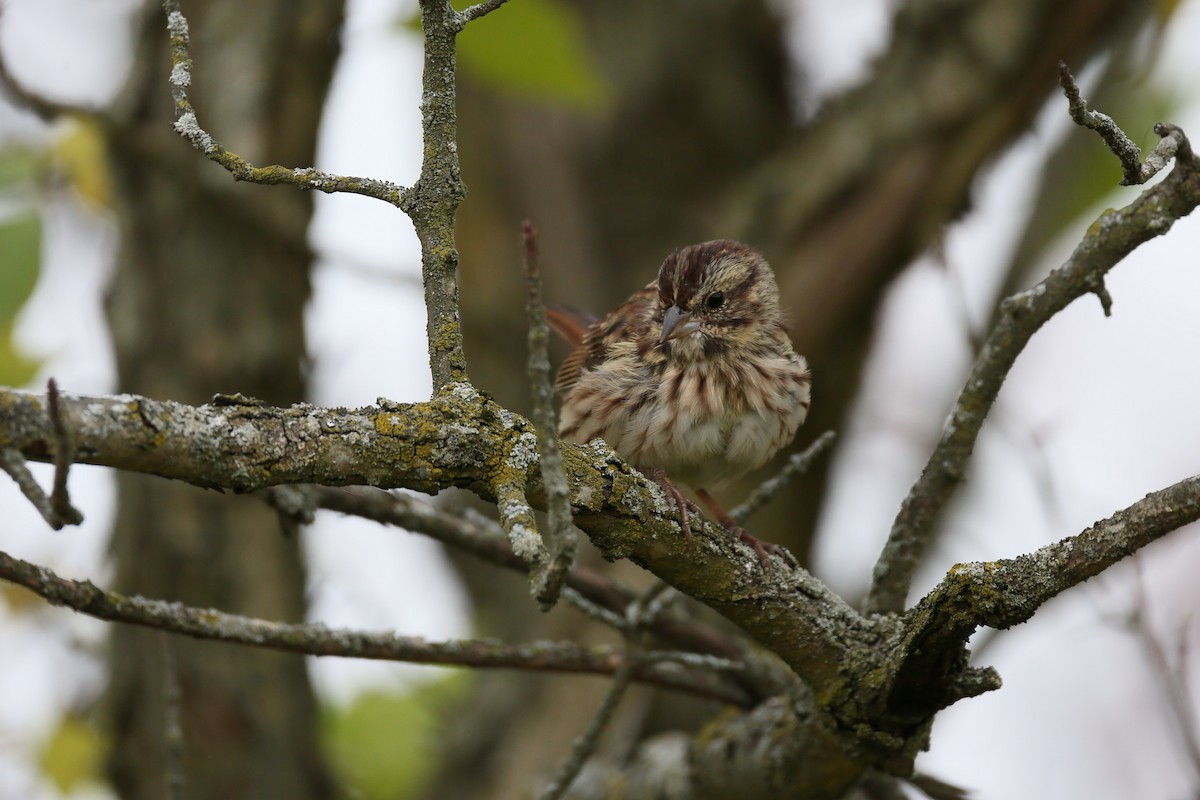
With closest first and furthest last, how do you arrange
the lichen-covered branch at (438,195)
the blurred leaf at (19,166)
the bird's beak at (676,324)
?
the lichen-covered branch at (438,195), the blurred leaf at (19,166), the bird's beak at (676,324)

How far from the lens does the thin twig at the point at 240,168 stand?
2.20 m

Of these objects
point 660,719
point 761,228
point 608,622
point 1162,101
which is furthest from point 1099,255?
point 660,719

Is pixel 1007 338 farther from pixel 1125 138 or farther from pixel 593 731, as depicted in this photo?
pixel 593 731

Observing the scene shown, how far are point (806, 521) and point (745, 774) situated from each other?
221 cm

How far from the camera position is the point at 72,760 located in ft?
16.1

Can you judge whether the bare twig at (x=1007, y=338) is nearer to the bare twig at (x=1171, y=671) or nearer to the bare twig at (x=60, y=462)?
the bare twig at (x=1171, y=671)

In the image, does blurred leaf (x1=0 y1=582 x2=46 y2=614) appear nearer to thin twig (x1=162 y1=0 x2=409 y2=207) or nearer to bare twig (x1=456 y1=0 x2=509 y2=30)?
thin twig (x1=162 y1=0 x2=409 y2=207)

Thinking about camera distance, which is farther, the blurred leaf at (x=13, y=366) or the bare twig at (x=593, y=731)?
the blurred leaf at (x=13, y=366)

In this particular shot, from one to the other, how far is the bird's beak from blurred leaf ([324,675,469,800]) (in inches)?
88.1

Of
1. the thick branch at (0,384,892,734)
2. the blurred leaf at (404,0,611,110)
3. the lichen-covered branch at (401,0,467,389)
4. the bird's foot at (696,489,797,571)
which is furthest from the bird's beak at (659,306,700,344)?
the lichen-covered branch at (401,0,467,389)

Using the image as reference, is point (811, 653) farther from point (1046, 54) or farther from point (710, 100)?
point (710, 100)

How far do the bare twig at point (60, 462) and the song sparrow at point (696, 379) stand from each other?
233 centimetres

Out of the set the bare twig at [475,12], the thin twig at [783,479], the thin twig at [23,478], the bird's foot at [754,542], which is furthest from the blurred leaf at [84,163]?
the thin twig at [23,478]

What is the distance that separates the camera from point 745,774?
347cm
